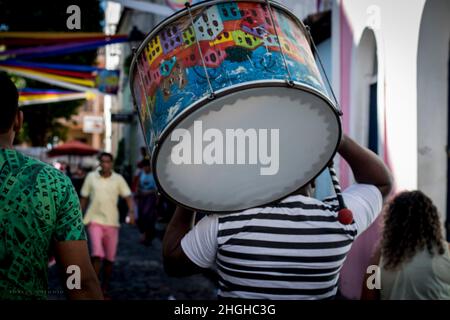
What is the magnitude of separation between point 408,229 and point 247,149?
134 centimetres

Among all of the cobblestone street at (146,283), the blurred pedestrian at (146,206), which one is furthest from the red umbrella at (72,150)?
the cobblestone street at (146,283)

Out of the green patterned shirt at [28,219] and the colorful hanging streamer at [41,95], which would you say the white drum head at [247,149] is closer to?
the green patterned shirt at [28,219]

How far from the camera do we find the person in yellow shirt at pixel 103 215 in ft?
19.0

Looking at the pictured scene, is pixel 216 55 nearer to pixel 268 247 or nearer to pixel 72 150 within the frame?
pixel 268 247

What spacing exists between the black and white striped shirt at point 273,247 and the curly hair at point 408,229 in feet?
2.45

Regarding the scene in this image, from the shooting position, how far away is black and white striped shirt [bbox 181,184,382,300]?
1.76m

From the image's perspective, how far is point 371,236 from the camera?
4.04 meters

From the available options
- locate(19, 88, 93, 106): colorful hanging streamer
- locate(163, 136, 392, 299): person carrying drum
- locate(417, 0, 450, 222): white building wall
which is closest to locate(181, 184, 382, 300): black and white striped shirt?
locate(163, 136, 392, 299): person carrying drum

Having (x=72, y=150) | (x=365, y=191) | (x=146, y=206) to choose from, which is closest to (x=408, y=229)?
(x=365, y=191)

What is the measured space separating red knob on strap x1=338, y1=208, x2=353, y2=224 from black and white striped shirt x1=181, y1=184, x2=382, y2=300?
0.04 meters

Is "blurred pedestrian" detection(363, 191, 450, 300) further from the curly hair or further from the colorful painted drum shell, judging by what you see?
the colorful painted drum shell

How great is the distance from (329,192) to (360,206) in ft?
4.27

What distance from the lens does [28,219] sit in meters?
1.70

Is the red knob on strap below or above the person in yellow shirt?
above
